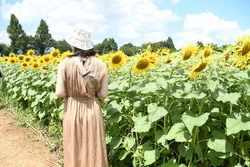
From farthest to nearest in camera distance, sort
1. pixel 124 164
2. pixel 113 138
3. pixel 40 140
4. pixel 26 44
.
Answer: pixel 26 44, pixel 40 140, pixel 124 164, pixel 113 138

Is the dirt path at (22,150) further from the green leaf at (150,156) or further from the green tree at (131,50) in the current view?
the green tree at (131,50)

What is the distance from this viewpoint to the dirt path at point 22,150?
3.63m

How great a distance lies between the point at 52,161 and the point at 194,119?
2.33 m

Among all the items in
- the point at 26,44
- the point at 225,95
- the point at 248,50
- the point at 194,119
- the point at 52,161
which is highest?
the point at 26,44

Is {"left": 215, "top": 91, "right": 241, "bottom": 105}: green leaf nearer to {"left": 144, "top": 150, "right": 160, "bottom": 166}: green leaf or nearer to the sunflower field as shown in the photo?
the sunflower field

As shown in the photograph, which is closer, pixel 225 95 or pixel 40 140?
pixel 225 95

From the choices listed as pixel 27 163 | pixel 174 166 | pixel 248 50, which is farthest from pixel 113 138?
pixel 248 50

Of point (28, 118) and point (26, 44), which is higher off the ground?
point (26, 44)

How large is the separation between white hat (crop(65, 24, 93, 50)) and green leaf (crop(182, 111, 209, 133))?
1087mm

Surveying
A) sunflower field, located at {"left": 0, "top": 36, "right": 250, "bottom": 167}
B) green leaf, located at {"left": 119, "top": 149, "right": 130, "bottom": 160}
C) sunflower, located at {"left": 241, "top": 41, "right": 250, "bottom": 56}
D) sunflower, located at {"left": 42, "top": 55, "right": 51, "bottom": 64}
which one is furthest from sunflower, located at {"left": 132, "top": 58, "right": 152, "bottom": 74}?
sunflower, located at {"left": 42, "top": 55, "right": 51, "bottom": 64}

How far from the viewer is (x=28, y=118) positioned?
17.9ft

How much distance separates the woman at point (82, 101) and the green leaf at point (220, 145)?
3.38 feet

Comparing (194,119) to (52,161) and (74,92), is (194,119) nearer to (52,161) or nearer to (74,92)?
(74,92)

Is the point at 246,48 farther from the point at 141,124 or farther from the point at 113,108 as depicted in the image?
the point at 113,108
